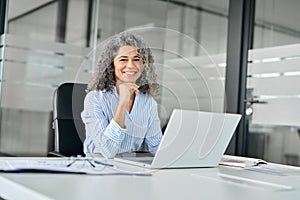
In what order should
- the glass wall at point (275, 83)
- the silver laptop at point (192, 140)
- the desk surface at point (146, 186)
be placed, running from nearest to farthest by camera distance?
the desk surface at point (146, 186) → the silver laptop at point (192, 140) → the glass wall at point (275, 83)

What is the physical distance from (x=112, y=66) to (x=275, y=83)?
207 cm

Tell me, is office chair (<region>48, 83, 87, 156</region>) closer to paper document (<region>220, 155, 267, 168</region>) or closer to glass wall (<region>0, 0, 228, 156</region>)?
paper document (<region>220, 155, 267, 168</region>)

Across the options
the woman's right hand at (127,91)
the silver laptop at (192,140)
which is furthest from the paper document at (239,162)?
the woman's right hand at (127,91)

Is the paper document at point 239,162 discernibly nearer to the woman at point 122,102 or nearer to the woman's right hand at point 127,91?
the woman at point 122,102

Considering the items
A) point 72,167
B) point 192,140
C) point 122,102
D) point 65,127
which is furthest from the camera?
point 65,127

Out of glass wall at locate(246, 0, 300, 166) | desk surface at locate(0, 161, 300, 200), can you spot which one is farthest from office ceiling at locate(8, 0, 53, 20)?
desk surface at locate(0, 161, 300, 200)

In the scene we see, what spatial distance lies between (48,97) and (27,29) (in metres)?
0.69

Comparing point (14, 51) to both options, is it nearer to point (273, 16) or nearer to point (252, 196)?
point (273, 16)

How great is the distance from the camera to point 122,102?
1568 millimetres

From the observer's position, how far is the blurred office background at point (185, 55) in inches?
126

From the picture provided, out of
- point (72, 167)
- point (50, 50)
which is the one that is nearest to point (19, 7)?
point (50, 50)

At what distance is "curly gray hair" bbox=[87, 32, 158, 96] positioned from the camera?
4.82ft

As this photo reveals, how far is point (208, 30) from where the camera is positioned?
3998mm

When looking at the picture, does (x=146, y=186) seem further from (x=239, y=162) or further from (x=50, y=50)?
(x=50, y=50)
